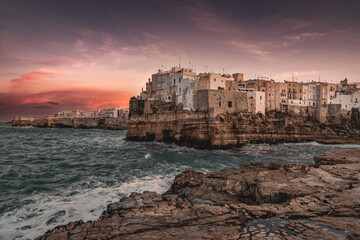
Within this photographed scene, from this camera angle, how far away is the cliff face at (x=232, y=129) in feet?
124

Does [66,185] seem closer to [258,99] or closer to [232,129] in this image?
[232,129]

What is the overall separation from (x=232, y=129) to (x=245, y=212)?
30584mm

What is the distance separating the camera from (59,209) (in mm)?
11828

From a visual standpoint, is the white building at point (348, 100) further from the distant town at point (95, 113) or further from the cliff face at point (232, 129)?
the distant town at point (95, 113)

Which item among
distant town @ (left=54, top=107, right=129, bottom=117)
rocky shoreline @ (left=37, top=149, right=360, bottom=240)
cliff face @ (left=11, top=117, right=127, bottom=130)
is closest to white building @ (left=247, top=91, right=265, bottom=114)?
rocky shoreline @ (left=37, top=149, right=360, bottom=240)

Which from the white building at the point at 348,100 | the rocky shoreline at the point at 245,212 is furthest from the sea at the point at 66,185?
the white building at the point at 348,100

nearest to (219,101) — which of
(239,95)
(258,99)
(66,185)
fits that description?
(239,95)

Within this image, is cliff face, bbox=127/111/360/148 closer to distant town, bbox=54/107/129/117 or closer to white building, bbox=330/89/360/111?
white building, bbox=330/89/360/111

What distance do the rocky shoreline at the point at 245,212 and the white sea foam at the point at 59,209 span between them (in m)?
2.00

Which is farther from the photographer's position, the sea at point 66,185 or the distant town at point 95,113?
the distant town at point 95,113

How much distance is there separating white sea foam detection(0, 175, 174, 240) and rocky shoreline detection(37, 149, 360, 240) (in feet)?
6.57

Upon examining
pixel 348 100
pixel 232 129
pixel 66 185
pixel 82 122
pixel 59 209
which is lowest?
pixel 82 122

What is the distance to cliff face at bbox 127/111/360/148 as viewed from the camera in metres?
37.7

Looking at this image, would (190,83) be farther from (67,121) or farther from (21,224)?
(67,121)
